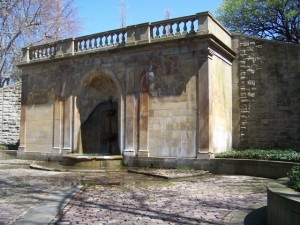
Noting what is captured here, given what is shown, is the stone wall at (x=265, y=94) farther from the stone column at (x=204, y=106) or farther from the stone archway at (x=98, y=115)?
the stone archway at (x=98, y=115)

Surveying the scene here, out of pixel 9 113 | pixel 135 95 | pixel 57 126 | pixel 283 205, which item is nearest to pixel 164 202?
pixel 283 205

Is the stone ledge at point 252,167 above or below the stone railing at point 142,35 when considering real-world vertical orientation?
below

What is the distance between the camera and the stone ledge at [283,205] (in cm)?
456

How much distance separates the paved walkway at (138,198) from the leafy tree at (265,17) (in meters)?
14.7

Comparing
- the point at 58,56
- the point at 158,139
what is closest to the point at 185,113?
the point at 158,139

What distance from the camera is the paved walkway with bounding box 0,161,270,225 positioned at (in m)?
6.22

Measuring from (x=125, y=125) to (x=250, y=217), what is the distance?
32.1 ft

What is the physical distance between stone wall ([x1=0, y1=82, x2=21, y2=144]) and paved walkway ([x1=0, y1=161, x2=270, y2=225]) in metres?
13.0

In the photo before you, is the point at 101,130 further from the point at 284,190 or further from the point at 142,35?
the point at 284,190

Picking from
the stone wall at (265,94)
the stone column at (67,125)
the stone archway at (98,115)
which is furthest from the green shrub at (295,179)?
the stone column at (67,125)

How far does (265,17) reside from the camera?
2419cm

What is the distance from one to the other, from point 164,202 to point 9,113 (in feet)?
63.6

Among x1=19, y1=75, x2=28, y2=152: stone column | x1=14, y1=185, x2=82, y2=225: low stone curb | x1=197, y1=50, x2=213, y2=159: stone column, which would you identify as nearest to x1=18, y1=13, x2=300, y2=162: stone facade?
x1=197, y1=50, x2=213, y2=159: stone column

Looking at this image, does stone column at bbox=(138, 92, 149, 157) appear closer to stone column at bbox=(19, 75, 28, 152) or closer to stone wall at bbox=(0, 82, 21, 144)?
stone column at bbox=(19, 75, 28, 152)
